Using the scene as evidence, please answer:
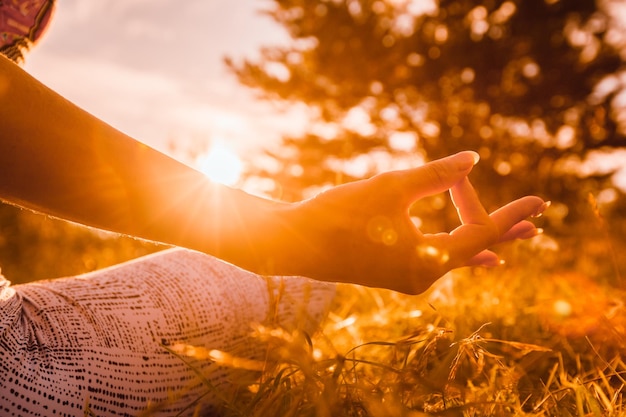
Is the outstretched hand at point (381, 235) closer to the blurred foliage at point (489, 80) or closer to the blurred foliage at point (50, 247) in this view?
the blurred foliage at point (50, 247)

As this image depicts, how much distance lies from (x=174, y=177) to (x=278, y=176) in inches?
422

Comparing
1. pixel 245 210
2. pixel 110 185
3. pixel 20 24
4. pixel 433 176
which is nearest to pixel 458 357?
pixel 433 176

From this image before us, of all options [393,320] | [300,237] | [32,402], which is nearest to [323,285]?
[393,320]

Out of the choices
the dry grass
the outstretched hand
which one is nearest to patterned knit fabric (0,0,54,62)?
the outstretched hand

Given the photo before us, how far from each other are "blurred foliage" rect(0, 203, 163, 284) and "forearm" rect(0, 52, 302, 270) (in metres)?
3.76

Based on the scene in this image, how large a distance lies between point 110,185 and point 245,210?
0.30 meters

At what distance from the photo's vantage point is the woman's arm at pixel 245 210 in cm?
109

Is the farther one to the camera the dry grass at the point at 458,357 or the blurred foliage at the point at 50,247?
the blurred foliage at the point at 50,247

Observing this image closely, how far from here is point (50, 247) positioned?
597 cm

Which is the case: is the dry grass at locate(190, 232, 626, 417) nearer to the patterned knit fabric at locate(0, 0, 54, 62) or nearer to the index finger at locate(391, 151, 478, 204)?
the index finger at locate(391, 151, 478, 204)

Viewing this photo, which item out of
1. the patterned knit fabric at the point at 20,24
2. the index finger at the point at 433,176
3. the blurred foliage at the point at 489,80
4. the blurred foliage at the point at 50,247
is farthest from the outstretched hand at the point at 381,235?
the blurred foliage at the point at 489,80

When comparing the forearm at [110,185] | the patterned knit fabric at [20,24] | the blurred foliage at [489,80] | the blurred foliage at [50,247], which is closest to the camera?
the forearm at [110,185]

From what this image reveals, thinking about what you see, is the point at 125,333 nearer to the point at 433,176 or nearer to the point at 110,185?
the point at 110,185

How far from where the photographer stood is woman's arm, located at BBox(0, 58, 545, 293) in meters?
1.09
